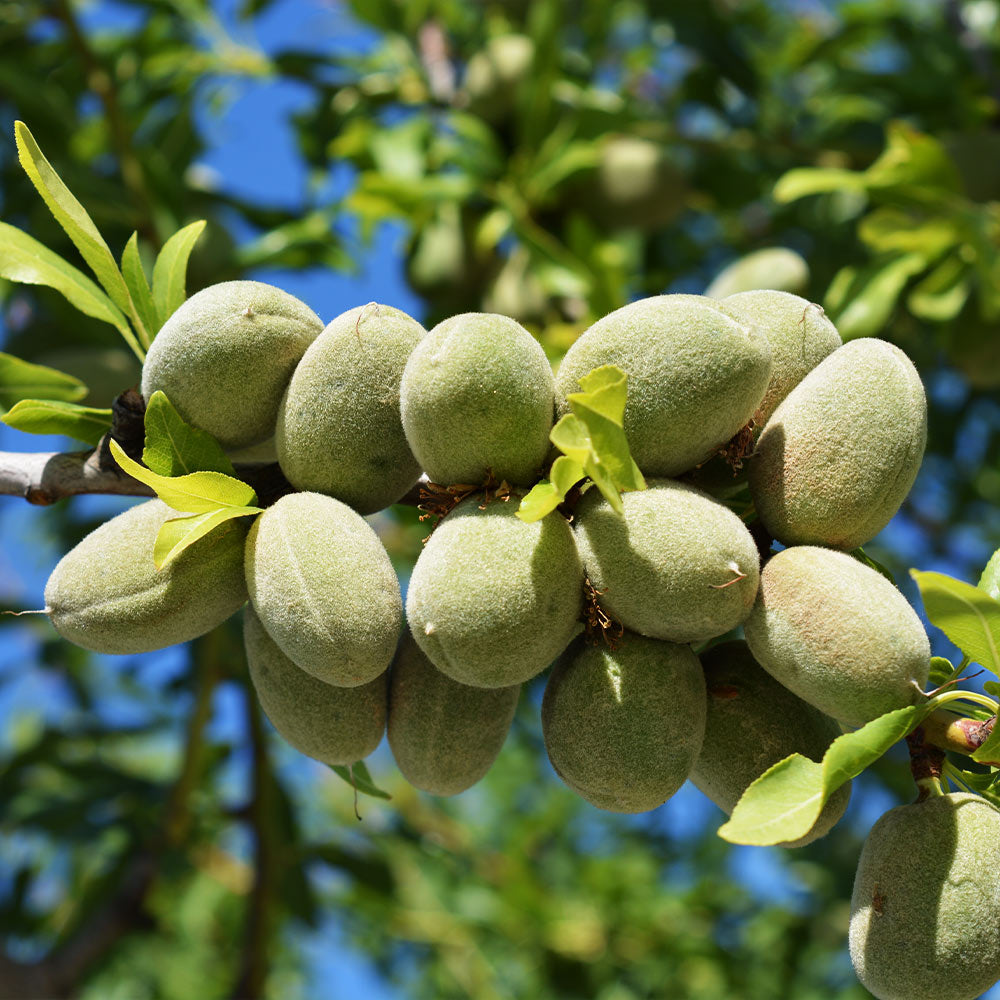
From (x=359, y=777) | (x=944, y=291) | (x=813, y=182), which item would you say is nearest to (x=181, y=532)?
(x=359, y=777)

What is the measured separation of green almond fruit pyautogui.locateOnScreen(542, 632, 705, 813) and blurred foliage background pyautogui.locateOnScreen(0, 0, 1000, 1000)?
3.74 feet

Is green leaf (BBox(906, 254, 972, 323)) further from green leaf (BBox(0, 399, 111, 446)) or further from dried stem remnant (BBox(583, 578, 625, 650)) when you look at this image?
green leaf (BBox(0, 399, 111, 446))

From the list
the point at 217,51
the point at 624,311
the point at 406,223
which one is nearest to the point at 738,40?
the point at 406,223

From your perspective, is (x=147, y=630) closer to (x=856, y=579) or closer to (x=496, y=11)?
(x=856, y=579)

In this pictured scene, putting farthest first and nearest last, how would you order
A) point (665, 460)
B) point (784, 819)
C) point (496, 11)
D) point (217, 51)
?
point (496, 11), point (217, 51), point (665, 460), point (784, 819)

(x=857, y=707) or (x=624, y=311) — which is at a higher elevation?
(x=624, y=311)

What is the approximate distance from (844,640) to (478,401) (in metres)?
0.46

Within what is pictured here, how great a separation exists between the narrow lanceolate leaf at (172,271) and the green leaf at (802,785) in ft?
3.33

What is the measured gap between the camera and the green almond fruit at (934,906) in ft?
3.47

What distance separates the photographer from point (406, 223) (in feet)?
9.78

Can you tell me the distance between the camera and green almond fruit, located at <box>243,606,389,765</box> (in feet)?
4.03

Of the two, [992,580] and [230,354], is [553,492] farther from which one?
[992,580]

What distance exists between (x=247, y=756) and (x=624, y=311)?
99.1 inches

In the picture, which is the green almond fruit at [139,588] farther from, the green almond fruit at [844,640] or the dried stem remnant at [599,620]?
the green almond fruit at [844,640]
